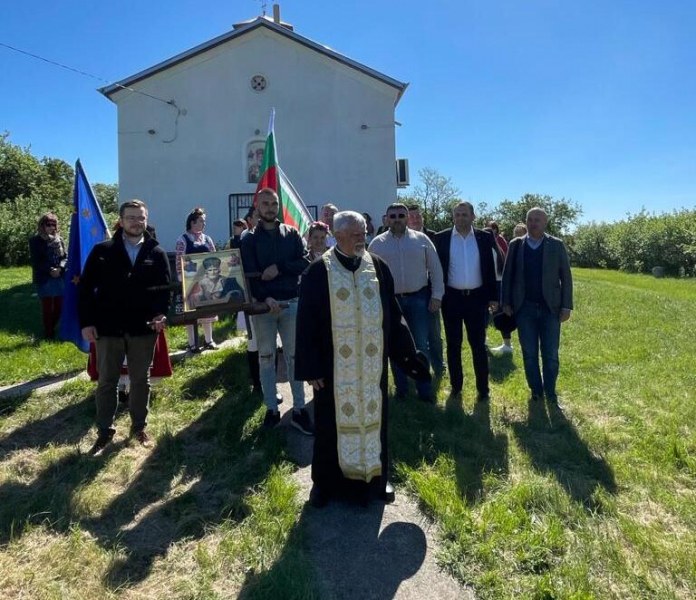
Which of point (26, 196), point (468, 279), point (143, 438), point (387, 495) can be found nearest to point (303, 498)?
point (387, 495)

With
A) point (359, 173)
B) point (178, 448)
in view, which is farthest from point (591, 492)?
point (359, 173)

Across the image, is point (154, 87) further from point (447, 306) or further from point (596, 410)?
point (596, 410)

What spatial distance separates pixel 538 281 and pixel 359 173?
1045cm

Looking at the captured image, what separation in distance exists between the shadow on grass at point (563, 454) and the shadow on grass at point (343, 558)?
4.44ft

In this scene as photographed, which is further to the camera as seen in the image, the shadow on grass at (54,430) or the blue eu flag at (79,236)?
the blue eu flag at (79,236)

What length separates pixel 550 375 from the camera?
5.70 meters

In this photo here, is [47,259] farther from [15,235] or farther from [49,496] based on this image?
[15,235]

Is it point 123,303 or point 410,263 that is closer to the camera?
point 123,303

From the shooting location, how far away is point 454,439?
4.76 meters

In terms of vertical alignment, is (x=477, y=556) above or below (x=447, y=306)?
below

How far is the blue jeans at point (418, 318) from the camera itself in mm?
5535

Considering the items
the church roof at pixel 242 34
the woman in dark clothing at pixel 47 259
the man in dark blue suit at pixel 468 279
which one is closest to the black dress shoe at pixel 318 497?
the man in dark blue suit at pixel 468 279

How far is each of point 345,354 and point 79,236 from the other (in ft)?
12.3

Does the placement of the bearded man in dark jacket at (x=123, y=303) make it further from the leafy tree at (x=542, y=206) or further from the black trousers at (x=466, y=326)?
the leafy tree at (x=542, y=206)
